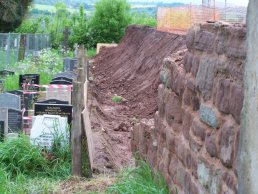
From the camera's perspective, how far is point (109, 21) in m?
49.4

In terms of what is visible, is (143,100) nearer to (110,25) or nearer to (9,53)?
(9,53)

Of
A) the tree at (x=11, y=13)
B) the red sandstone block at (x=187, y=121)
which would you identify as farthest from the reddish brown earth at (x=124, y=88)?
the tree at (x=11, y=13)

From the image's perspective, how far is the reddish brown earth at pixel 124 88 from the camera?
12.6 metres

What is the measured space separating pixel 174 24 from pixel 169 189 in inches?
1226

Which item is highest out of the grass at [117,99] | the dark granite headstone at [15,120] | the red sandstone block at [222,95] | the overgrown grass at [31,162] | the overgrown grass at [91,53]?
the red sandstone block at [222,95]

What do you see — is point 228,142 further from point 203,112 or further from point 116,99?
point 116,99

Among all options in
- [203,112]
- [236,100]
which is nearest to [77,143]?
[203,112]

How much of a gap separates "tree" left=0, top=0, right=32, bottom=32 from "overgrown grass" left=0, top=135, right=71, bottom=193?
103 ft

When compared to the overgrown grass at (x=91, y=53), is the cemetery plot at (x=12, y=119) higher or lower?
higher

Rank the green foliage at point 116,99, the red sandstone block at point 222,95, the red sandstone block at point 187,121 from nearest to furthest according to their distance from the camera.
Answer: the red sandstone block at point 222,95
the red sandstone block at point 187,121
the green foliage at point 116,99

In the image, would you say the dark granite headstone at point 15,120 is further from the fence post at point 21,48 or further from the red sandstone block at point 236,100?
the fence post at point 21,48

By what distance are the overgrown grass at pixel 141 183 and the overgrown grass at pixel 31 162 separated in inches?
67.5

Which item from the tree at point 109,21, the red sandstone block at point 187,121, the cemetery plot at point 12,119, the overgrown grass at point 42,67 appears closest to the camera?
the red sandstone block at point 187,121

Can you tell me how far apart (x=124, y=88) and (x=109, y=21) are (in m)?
23.4
